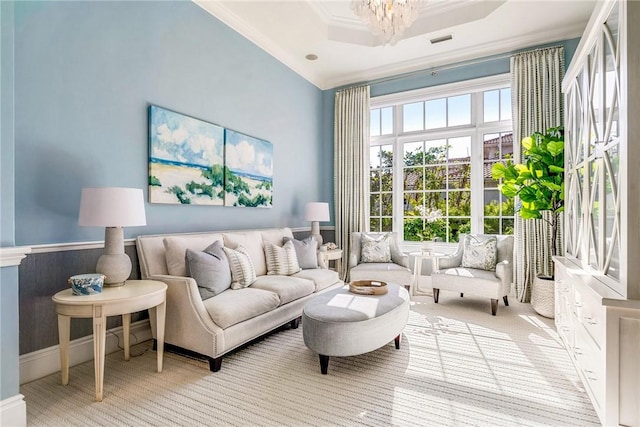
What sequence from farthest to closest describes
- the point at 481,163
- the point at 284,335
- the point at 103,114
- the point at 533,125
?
the point at 481,163 < the point at 533,125 < the point at 284,335 < the point at 103,114

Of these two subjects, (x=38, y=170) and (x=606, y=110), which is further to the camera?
(x=38, y=170)

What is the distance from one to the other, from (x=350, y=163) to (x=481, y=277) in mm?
2648

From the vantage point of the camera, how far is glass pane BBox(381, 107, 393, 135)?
5.54 meters

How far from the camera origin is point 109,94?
104 inches

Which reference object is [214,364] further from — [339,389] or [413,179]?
[413,179]

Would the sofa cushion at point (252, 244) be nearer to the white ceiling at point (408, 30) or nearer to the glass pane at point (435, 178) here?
the white ceiling at point (408, 30)

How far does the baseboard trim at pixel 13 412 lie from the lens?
167cm

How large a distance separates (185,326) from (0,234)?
120 cm

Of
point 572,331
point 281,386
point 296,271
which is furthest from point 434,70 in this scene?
point 281,386

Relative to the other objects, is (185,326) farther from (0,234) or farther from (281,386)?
(0,234)

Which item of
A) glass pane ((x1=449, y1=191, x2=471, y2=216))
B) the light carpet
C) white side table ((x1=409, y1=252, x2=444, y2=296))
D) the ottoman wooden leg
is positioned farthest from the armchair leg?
the ottoman wooden leg

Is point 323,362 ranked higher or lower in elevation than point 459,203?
lower

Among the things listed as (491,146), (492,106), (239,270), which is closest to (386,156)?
(491,146)

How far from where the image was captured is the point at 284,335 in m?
3.08
